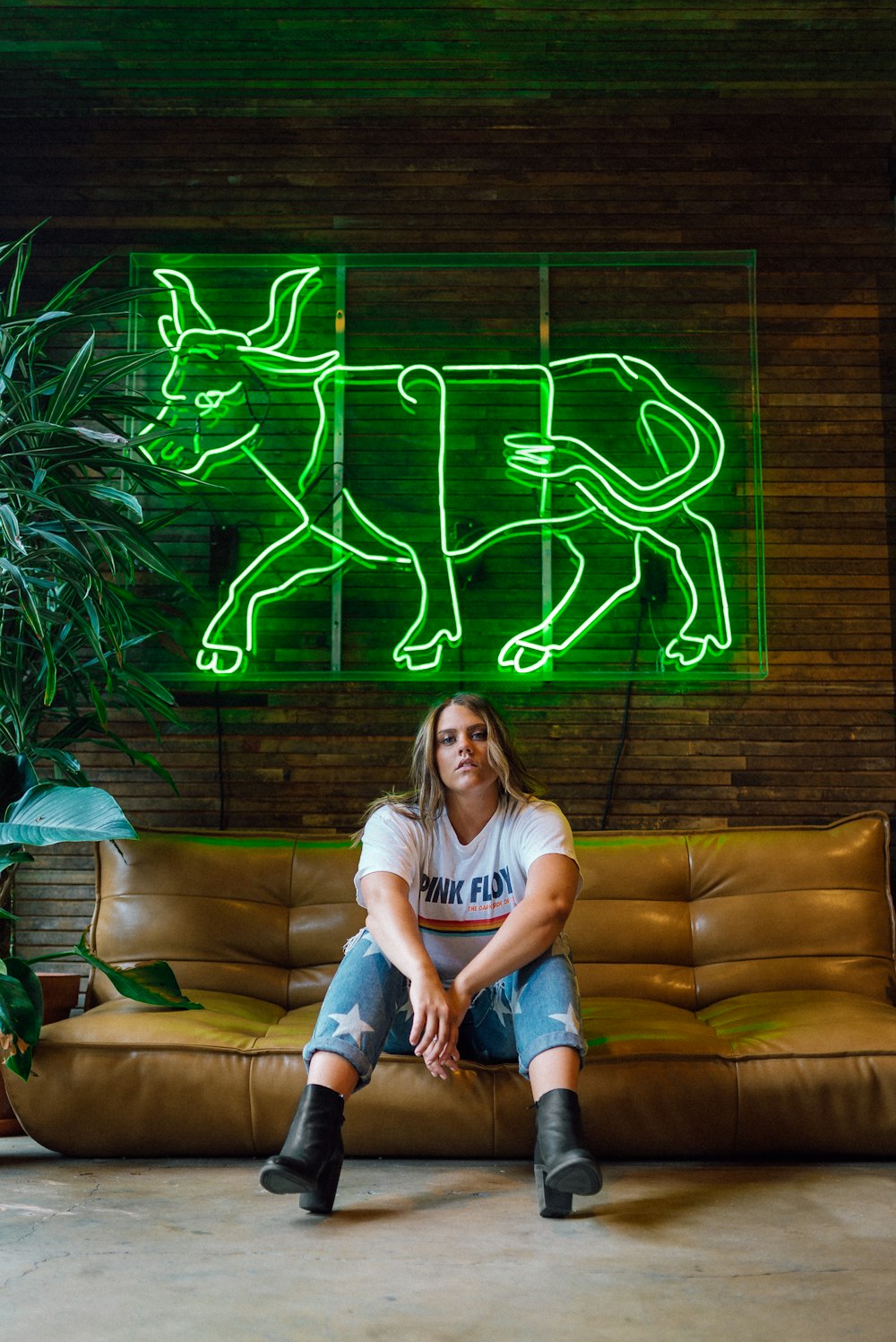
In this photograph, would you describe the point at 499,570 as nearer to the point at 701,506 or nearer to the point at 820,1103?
the point at 701,506

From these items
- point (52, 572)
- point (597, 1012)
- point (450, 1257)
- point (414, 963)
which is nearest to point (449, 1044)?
point (414, 963)

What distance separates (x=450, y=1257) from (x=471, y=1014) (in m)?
0.64

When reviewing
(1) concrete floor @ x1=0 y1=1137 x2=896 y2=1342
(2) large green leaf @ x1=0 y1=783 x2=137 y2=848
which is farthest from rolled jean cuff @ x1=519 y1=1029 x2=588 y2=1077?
(2) large green leaf @ x1=0 y1=783 x2=137 y2=848

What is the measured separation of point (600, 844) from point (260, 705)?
1155 millimetres

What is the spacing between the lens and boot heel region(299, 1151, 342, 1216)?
190cm

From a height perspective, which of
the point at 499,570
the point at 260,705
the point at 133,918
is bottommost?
the point at 133,918

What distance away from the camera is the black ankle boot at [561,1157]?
184cm

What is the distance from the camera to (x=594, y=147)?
12.4ft

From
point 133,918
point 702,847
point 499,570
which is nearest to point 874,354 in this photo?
point 499,570

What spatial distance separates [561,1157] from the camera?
73.6 inches

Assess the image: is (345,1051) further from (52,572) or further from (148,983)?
(52,572)

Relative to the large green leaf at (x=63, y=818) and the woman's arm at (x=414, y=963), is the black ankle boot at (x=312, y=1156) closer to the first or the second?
the woman's arm at (x=414, y=963)

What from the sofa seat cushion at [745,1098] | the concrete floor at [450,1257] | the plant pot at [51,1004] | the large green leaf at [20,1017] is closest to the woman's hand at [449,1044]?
the concrete floor at [450,1257]

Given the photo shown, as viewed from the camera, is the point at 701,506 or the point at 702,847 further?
the point at 701,506
